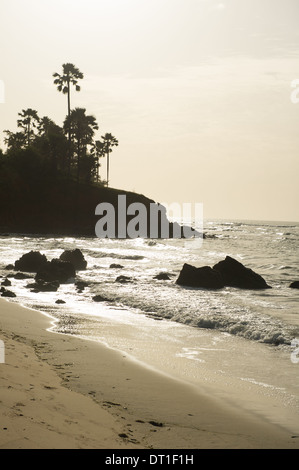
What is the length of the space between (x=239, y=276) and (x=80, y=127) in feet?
197

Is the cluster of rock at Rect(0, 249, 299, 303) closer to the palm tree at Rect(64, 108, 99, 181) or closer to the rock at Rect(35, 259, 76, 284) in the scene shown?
the rock at Rect(35, 259, 76, 284)

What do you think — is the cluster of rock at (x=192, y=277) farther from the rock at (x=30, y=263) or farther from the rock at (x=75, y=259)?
the rock at (x=75, y=259)

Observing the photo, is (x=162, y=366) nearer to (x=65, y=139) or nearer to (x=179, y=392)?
(x=179, y=392)

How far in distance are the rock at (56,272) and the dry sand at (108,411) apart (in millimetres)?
16638

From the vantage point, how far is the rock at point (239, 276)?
2777cm

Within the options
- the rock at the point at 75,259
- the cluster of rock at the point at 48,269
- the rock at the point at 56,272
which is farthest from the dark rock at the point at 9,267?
the rock at the point at 56,272

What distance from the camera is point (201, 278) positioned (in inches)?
1069

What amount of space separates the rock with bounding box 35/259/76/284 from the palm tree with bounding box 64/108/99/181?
2114 inches

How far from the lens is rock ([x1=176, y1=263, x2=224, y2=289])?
26984 millimetres

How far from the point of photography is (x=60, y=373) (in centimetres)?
916

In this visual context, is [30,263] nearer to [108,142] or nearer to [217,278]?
[217,278]

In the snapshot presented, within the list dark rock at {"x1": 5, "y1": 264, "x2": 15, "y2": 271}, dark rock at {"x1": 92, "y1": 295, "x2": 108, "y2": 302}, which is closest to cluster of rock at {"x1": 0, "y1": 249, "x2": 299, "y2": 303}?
dark rock at {"x1": 92, "y1": 295, "x2": 108, "y2": 302}
